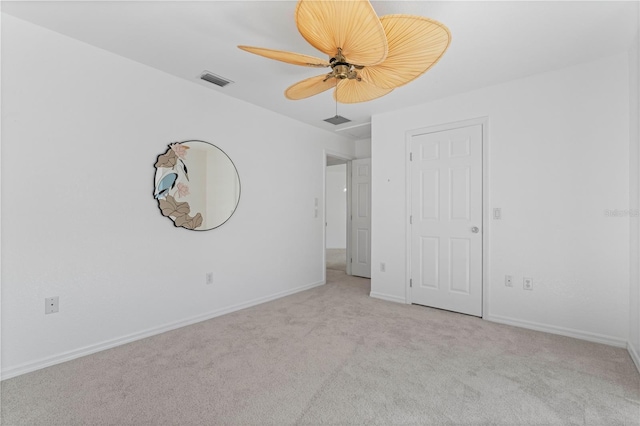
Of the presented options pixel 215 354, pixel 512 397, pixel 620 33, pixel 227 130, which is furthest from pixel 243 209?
pixel 620 33

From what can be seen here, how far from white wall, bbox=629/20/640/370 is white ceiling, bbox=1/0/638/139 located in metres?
0.25

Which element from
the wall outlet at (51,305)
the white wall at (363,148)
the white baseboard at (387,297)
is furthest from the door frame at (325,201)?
the wall outlet at (51,305)

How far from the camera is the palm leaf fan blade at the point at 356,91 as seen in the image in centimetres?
211

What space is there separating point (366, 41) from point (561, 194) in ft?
8.16

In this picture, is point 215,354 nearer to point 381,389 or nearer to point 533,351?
point 381,389

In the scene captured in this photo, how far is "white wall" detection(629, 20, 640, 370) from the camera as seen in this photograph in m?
2.28

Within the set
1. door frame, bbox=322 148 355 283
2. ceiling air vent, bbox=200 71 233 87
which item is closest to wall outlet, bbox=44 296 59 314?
ceiling air vent, bbox=200 71 233 87

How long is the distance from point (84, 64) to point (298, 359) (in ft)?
9.45

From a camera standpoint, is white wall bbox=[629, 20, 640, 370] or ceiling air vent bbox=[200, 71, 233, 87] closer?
white wall bbox=[629, 20, 640, 370]

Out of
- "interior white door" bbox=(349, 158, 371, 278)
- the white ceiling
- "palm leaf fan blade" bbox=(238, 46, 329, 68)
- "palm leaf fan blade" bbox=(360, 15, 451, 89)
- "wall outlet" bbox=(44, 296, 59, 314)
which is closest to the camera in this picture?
"palm leaf fan blade" bbox=(360, 15, 451, 89)

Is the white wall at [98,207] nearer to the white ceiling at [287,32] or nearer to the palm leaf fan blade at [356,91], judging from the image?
the white ceiling at [287,32]

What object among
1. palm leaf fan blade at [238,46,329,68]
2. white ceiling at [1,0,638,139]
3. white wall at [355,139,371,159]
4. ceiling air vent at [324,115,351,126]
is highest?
white ceiling at [1,0,638,139]

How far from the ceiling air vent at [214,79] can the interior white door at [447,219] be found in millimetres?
2259

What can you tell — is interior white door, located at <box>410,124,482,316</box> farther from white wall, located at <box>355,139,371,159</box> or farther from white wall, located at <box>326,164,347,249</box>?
white wall, located at <box>326,164,347,249</box>
